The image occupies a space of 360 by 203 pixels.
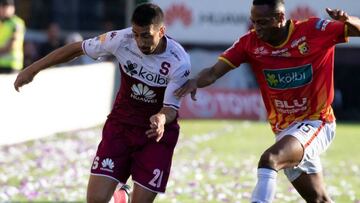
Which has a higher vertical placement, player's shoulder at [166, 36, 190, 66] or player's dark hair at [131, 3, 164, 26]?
player's dark hair at [131, 3, 164, 26]

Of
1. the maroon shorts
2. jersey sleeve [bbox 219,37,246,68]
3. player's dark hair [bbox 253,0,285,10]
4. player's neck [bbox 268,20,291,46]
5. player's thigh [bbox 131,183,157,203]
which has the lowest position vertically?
player's thigh [bbox 131,183,157,203]

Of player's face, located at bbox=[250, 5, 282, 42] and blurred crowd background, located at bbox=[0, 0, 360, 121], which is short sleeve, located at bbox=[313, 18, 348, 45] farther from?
blurred crowd background, located at bbox=[0, 0, 360, 121]

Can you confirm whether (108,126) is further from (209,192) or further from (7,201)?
(209,192)

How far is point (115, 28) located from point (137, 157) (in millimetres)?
18114

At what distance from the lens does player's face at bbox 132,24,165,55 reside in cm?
879

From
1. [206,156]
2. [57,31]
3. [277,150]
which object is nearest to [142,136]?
[277,150]

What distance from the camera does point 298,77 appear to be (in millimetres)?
9055

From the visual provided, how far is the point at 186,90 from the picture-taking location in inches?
350

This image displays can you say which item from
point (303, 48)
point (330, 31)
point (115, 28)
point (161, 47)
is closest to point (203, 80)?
point (161, 47)

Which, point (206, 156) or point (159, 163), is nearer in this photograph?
point (159, 163)

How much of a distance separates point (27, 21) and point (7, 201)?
54.0 feet

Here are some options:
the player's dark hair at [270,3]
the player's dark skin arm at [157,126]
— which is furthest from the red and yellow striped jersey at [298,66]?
the player's dark skin arm at [157,126]

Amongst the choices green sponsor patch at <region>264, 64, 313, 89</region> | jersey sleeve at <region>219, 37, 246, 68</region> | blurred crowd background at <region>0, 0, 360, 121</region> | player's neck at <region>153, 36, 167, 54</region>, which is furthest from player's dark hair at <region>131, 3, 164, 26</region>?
blurred crowd background at <region>0, 0, 360, 121</region>

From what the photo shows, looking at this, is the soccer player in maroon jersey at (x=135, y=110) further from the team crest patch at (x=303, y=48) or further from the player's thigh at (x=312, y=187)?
the player's thigh at (x=312, y=187)
